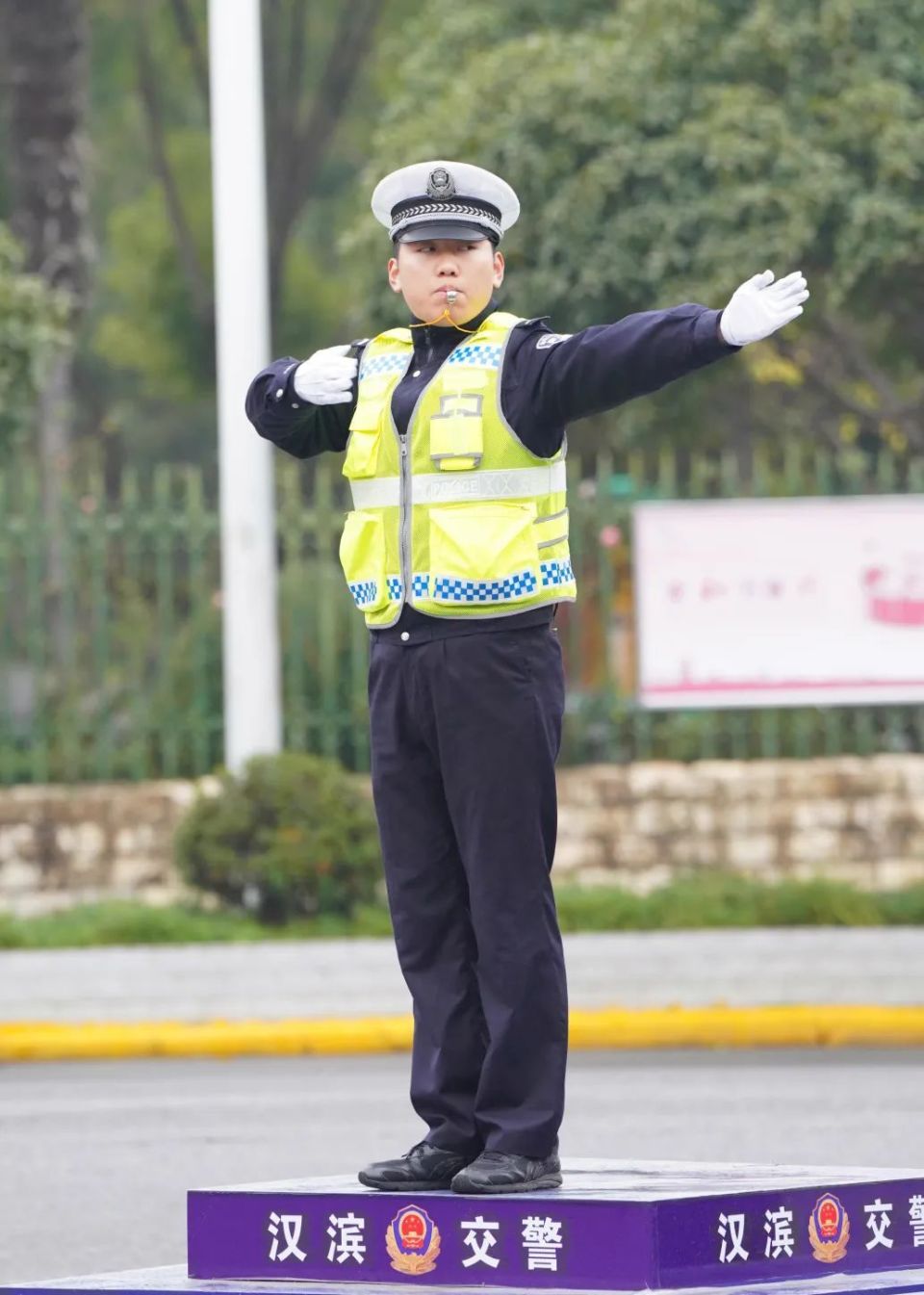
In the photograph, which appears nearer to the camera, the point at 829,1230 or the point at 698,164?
the point at 829,1230

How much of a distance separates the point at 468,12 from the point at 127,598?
971cm

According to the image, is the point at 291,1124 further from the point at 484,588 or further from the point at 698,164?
the point at 698,164

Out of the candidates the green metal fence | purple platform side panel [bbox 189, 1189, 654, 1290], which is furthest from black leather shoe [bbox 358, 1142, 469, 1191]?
the green metal fence

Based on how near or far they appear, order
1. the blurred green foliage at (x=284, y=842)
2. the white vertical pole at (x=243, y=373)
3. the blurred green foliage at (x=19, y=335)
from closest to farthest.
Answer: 1. the blurred green foliage at (x=284, y=842)
2. the white vertical pole at (x=243, y=373)
3. the blurred green foliage at (x=19, y=335)

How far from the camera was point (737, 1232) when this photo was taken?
431 cm

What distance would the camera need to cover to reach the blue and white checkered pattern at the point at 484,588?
4793mm

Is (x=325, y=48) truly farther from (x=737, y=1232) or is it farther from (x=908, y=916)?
(x=737, y=1232)

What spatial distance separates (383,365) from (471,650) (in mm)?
585

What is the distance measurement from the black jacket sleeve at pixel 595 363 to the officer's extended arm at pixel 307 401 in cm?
34

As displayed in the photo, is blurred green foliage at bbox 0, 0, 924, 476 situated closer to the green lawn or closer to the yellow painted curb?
the green lawn

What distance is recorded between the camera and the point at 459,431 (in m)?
4.83

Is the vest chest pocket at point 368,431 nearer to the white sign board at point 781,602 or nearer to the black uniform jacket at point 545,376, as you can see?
the black uniform jacket at point 545,376

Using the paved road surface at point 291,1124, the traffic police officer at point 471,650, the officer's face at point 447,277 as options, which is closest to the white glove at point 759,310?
the traffic police officer at point 471,650

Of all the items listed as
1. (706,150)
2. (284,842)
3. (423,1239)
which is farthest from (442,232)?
(706,150)
